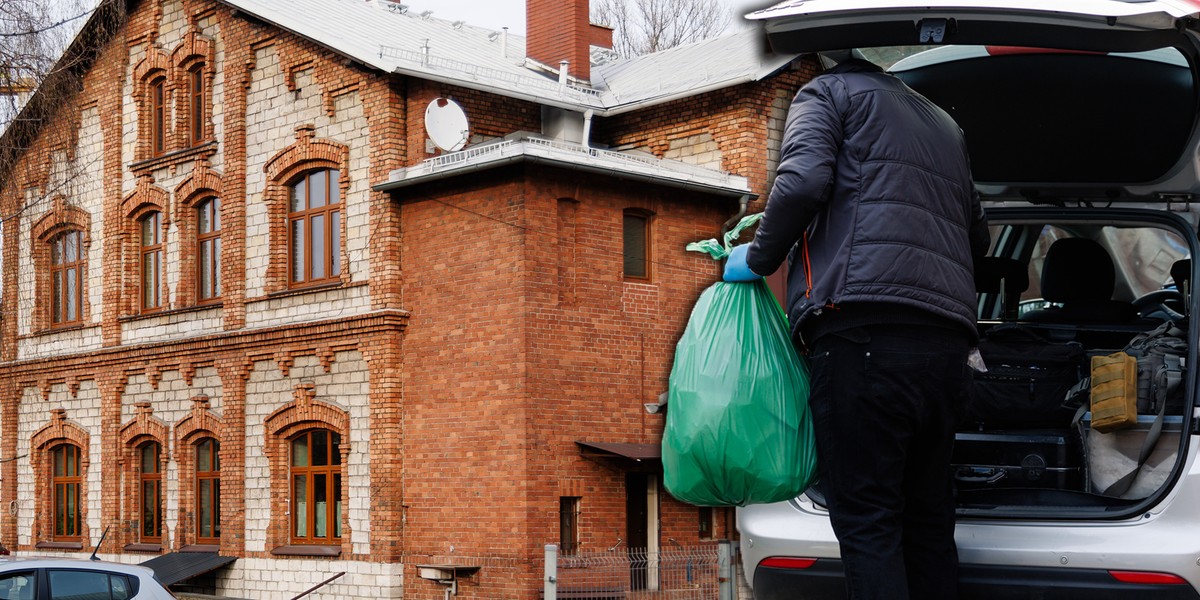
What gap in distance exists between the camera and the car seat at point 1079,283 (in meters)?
6.57

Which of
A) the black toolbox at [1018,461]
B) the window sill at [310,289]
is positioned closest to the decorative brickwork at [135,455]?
the window sill at [310,289]

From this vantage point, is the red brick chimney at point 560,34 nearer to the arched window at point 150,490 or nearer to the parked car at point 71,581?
the arched window at point 150,490

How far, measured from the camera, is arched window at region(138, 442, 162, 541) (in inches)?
1009

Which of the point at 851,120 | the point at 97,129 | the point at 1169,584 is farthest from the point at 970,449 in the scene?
the point at 97,129

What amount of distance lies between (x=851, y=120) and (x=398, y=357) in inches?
694

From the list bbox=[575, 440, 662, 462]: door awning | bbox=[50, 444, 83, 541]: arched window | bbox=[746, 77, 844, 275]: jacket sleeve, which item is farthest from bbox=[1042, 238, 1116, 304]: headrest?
bbox=[50, 444, 83, 541]: arched window

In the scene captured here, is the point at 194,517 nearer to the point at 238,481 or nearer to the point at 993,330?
the point at 238,481

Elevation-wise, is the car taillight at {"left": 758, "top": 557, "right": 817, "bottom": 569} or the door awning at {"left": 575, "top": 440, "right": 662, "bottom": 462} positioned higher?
the door awning at {"left": 575, "top": 440, "right": 662, "bottom": 462}

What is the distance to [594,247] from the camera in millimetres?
21156

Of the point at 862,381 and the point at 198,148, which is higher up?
the point at 198,148

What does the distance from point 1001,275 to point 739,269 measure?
2208 mm

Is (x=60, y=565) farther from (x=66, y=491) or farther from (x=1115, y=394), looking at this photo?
(x=66, y=491)

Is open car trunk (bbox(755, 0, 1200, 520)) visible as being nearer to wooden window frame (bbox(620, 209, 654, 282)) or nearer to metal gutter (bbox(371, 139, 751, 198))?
metal gutter (bbox(371, 139, 751, 198))

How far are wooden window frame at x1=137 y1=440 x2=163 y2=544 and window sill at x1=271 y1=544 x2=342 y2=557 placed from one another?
154 inches
